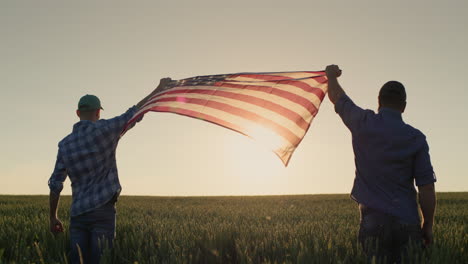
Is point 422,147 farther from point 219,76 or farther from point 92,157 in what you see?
point 92,157

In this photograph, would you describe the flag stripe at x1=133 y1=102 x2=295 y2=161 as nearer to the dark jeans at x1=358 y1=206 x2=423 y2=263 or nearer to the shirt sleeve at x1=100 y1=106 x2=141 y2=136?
the shirt sleeve at x1=100 y1=106 x2=141 y2=136

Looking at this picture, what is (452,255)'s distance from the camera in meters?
4.57

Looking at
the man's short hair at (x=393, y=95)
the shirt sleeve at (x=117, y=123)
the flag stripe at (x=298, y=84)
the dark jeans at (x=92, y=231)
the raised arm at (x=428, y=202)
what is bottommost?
the dark jeans at (x=92, y=231)

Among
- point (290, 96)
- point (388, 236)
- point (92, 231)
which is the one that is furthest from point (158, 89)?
point (388, 236)

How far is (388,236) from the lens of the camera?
155 inches

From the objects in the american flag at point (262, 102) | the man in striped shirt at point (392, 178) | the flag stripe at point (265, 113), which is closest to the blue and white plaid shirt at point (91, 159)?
the american flag at point (262, 102)

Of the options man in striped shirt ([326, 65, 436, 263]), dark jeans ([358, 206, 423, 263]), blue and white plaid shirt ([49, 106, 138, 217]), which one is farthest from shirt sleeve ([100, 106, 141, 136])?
dark jeans ([358, 206, 423, 263])

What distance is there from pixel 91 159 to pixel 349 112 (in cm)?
295

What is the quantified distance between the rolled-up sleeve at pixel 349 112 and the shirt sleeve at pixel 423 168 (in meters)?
0.64

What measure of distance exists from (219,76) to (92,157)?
1.94 m

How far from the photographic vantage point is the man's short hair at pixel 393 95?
4020mm

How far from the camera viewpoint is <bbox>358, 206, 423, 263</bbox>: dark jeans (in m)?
3.89

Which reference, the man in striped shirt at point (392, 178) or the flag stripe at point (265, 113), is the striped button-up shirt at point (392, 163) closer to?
the man in striped shirt at point (392, 178)

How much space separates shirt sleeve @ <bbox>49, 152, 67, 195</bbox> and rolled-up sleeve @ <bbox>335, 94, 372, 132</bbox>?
330cm
